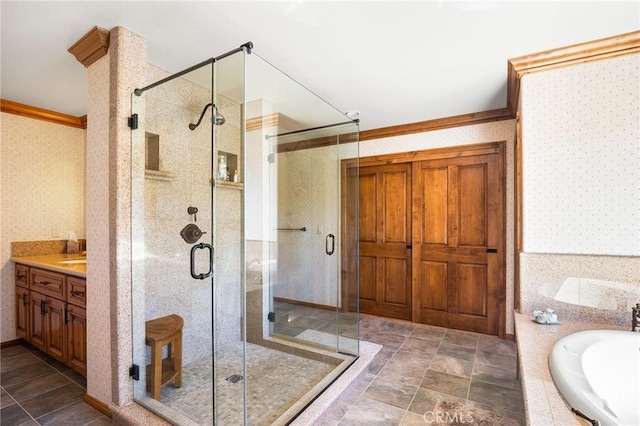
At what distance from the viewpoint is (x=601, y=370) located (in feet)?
4.92

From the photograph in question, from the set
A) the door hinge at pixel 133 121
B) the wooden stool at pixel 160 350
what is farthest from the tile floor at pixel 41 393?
the door hinge at pixel 133 121

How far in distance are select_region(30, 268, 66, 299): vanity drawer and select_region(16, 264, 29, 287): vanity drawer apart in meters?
0.12

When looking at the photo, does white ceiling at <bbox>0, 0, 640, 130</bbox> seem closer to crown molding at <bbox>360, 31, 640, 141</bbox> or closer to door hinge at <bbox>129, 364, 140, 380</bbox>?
crown molding at <bbox>360, 31, 640, 141</bbox>

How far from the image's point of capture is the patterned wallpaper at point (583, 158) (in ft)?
6.68

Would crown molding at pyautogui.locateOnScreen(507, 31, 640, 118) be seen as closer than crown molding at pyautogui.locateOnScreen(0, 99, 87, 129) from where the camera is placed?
Yes

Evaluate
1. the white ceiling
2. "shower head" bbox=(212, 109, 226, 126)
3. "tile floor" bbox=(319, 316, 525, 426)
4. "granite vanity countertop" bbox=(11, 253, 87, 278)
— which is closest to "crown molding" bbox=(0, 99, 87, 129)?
the white ceiling

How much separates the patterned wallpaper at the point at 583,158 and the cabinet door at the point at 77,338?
3364mm

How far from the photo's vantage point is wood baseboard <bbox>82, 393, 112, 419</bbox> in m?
1.93

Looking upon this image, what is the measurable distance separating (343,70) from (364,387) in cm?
249

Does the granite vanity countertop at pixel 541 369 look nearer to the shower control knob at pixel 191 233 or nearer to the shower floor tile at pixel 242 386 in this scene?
the shower floor tile at pixel 242 386

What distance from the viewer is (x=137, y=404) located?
188 cm

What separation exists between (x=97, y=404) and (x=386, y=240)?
3.23m

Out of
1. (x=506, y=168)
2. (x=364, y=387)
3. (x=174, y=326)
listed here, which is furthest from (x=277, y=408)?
(x=506, y=168)

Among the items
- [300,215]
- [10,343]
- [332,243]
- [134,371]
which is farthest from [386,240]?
[10,343]
